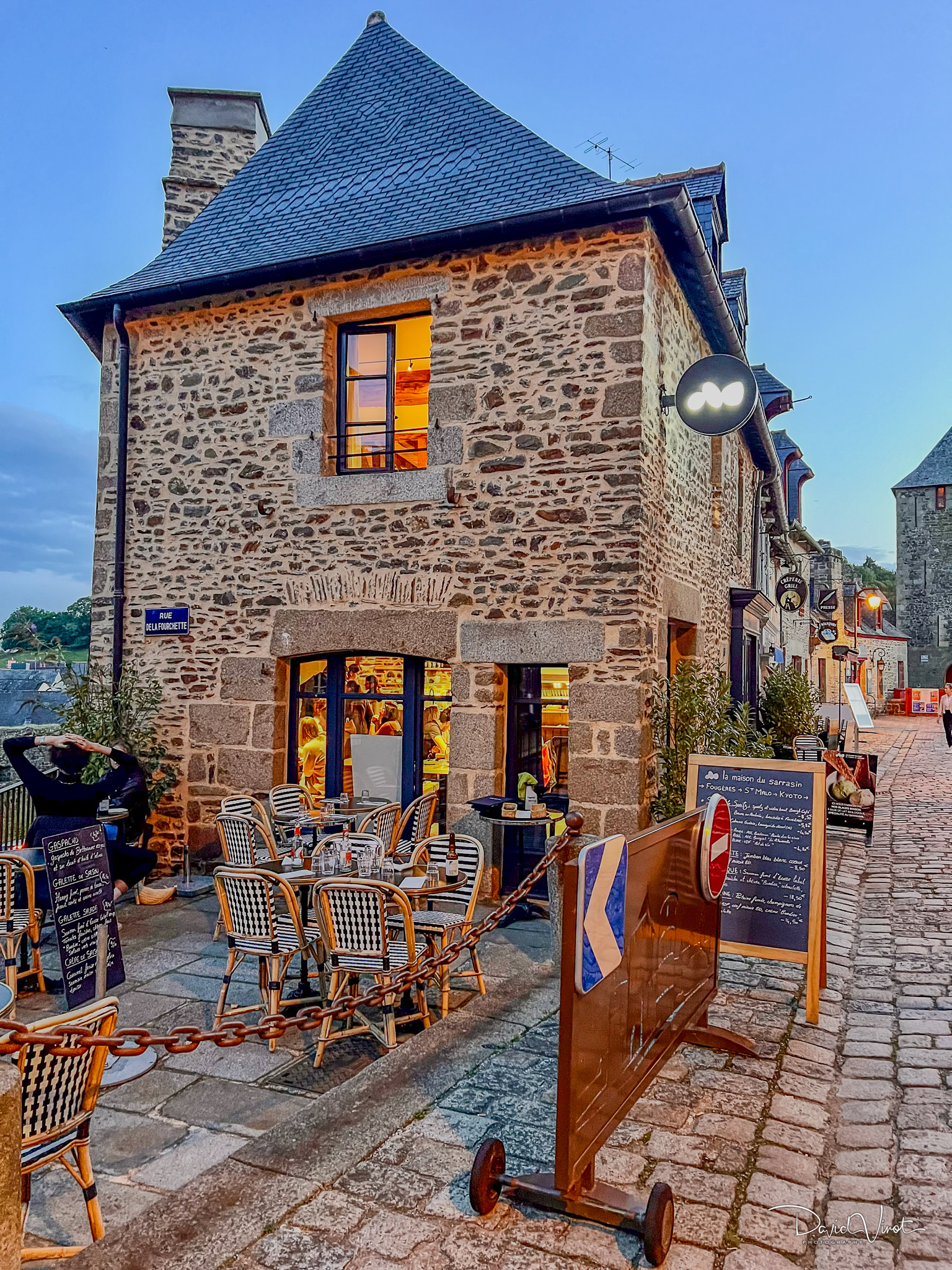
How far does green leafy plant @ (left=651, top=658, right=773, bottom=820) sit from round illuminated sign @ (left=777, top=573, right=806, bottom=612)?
9625 mm

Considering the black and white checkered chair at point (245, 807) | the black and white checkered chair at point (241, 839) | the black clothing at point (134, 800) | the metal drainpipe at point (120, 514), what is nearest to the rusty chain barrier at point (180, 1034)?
the black and white checkered chair at point (241, 839)

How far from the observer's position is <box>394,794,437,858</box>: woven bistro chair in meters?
6.93

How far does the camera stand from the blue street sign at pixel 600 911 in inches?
96.0

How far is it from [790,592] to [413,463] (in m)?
11.2

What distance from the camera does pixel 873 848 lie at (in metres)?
9.09

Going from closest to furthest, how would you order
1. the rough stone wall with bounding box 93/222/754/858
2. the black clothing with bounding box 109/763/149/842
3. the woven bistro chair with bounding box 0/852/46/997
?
1. the woven bistro chair with bounding box 0/852/46/997
2. the black clothing with bounding box 109/763/149/842
3. the rough stone wall with bounding box 93/222/754/858

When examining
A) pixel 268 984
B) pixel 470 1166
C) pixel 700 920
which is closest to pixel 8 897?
pixel 268 984

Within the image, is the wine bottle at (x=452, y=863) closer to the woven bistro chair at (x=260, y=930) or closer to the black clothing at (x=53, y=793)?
the woven bistro chair at (x=260, y=930)

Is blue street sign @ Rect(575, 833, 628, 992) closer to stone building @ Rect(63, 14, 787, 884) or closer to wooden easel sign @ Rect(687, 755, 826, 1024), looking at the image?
wooden easel sign @ Rect(687, 755, 826, 1024)

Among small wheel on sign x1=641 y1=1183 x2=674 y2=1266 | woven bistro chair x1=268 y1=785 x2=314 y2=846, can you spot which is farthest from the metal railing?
small wheel on sign x1=641 y1=1183 x2=674 y2=1266

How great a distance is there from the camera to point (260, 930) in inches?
181

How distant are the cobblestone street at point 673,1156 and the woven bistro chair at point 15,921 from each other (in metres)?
2.39

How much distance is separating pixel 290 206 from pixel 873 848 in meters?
8.81

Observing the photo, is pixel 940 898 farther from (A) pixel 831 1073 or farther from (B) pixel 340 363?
(B) pixel 340 363
